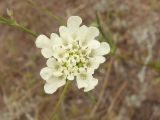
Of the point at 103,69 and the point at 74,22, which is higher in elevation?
the point at 103,69

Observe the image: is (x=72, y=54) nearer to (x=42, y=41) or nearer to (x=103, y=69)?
(x=42, y=41)

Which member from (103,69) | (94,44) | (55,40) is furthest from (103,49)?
(103,69)

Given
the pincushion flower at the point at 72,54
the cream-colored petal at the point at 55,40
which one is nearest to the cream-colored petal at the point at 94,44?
the pincushion flower at the point at 72,54

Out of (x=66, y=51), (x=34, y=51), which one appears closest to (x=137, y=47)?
(x=34, y=51)

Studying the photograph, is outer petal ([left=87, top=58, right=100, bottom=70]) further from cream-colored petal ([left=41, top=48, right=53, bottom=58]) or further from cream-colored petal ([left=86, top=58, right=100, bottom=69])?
cream-colored petal ([left=41, top=48, right=53, bottom=58])

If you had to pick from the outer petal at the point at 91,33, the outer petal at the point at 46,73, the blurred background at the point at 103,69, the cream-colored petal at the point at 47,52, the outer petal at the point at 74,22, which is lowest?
the outer petal at the point at 46,73

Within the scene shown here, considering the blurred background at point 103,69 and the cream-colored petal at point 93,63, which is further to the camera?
the blurred background at point 103,69

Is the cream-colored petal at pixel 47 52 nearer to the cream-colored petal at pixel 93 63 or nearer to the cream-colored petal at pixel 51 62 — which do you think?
the cream-colored petal at pixel 51 62

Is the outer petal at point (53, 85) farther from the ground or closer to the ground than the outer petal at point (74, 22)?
closer to the ground
